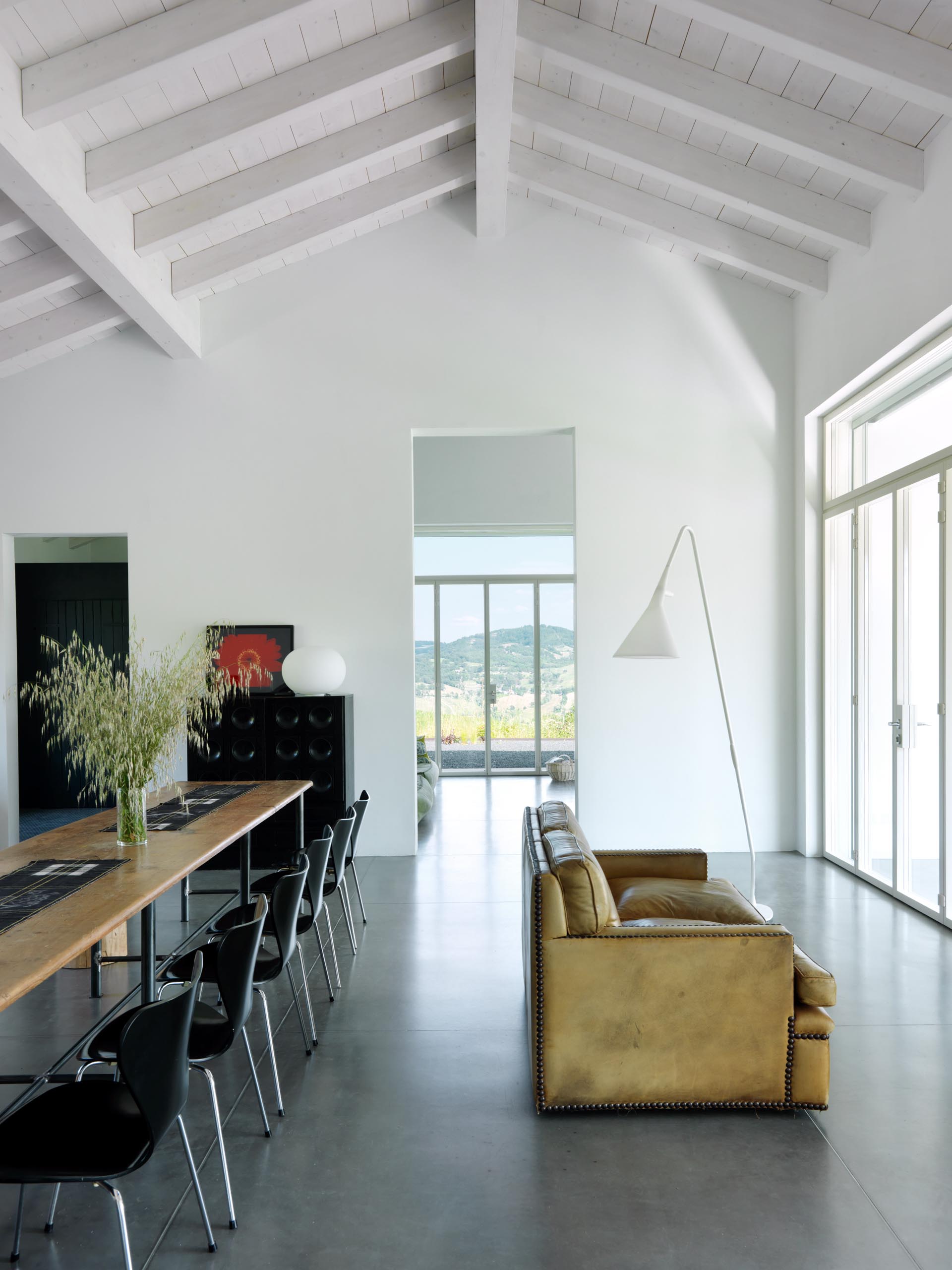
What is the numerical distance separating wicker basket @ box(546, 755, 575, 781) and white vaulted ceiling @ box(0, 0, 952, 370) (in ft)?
18.9

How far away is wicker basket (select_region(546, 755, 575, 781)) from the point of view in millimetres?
10625

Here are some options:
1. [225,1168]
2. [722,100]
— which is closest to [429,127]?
[722,100]

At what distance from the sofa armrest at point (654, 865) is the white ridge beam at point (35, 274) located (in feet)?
15.8

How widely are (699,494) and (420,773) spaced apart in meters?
3.61

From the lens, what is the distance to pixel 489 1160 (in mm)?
2721

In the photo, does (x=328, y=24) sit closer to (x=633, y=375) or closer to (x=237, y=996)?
(x=633, y=375)

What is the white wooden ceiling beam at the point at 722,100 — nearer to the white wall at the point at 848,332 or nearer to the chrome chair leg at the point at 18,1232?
the white wall at the point at 848,332

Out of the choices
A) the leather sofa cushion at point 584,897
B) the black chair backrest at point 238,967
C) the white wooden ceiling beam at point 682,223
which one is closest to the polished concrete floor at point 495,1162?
the black chair backrest at point 238,967

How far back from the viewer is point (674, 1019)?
2922mm

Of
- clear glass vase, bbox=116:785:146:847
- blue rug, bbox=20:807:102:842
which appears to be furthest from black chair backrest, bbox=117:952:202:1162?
blue rug, bbox=20:807:102:842

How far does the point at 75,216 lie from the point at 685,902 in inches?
176

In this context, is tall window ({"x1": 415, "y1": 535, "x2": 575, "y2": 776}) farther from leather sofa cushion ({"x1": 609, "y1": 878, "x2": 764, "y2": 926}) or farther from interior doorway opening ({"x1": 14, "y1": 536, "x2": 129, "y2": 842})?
leather sofa cushion ({"x1": 609, "y1": 878, "x2": 764, "y2": 926})

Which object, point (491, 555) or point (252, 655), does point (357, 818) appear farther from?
point (491, 555)

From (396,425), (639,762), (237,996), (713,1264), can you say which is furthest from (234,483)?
(713,1264)
